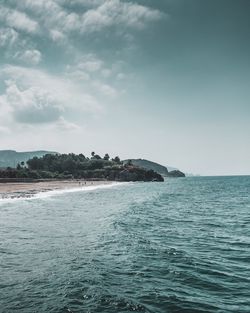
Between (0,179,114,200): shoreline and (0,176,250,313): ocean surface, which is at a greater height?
(0,179,114,200): shoreline

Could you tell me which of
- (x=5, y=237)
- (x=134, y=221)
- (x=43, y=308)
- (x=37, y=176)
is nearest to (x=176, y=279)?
(x=43, y=308)

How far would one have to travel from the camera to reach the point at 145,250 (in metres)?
26.4

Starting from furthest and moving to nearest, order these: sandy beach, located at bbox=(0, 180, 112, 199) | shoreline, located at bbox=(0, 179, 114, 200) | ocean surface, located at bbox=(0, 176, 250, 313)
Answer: sandy beach, located at bbox=(0, 180, 112, 199), shoreline, located at bbox=(0, 179, 114, 200), ocean surface, located at bbox=(0, 176, 250, 313)

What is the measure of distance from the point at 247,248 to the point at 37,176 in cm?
17438

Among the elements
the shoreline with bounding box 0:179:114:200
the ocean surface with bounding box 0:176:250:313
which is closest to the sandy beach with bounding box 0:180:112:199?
the shoreline with bounding box 0:179:114:200

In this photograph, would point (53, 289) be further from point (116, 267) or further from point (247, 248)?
point (247, 248)

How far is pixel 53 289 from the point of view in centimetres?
1708

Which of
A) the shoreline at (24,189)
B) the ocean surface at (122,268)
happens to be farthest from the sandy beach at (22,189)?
the ocean surface at (122,268)

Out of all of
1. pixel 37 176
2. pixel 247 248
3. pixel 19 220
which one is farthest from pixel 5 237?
pixel 37 176

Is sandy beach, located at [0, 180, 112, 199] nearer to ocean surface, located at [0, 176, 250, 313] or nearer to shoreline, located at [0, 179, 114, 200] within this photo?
shoreline, located at [0, 179, 114, 200]

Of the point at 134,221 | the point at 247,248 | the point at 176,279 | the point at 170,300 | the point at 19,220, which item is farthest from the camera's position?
the point at 134,221

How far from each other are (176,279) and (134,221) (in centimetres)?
2438

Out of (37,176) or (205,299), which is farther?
(37,176)

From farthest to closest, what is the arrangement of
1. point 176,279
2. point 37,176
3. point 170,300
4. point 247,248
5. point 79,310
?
point 37,176
point 247,248
point 176,279
point 170,300
point 79,310
